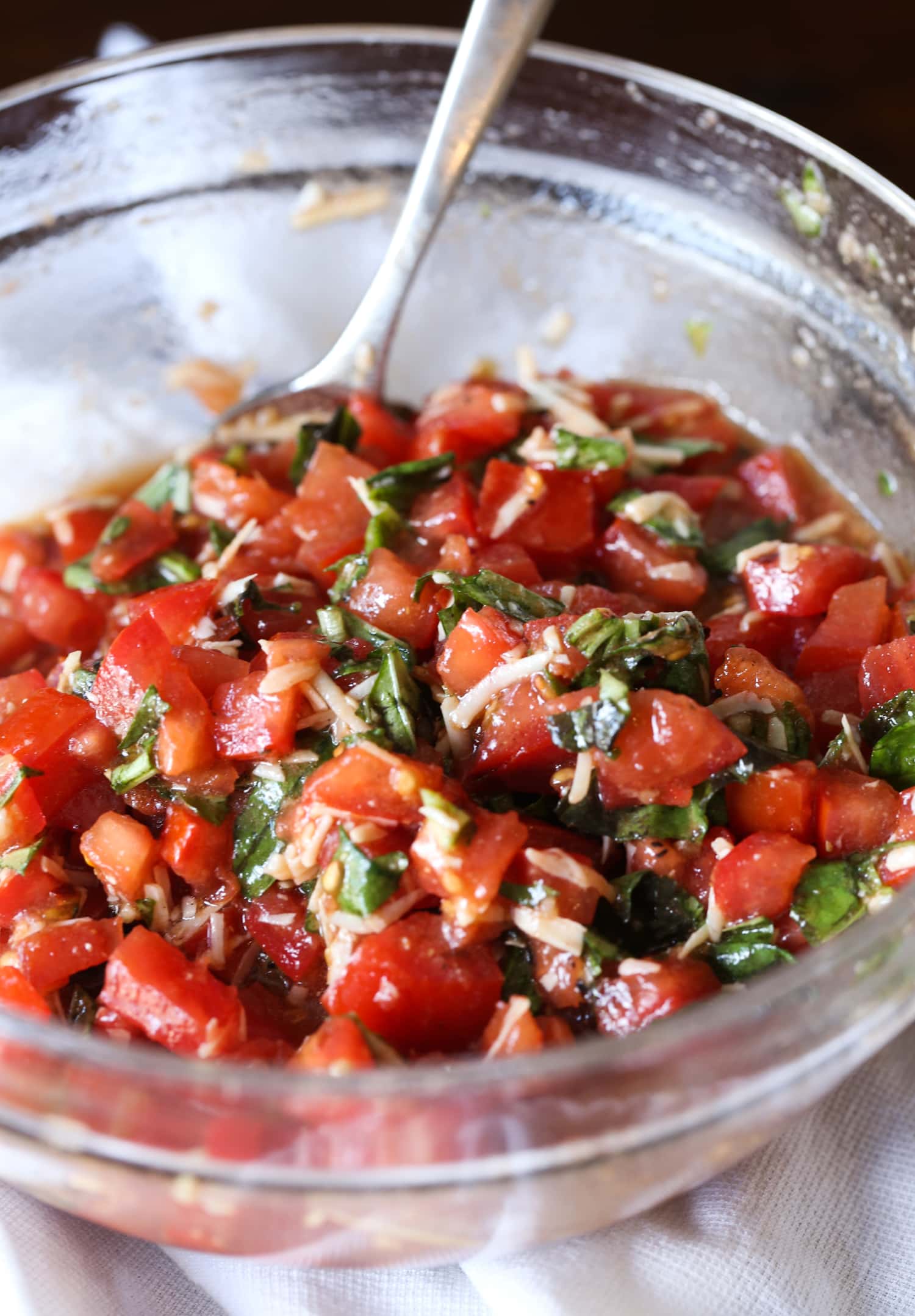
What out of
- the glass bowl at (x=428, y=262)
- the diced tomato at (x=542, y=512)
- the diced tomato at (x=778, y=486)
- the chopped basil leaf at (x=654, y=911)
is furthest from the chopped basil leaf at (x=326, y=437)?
the chopped basil leaf at (x=654, y=911)

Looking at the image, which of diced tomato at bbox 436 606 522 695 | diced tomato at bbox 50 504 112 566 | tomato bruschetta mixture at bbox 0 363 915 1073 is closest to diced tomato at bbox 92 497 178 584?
diced tomato at bbox 50 504 112 566

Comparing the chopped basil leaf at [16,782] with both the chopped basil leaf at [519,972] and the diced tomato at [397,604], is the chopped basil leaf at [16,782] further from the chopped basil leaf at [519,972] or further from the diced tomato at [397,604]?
the chopped basil leaf at [519,972]

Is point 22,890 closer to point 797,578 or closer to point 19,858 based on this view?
point 19,858

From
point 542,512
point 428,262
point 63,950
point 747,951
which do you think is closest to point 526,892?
point 747,951

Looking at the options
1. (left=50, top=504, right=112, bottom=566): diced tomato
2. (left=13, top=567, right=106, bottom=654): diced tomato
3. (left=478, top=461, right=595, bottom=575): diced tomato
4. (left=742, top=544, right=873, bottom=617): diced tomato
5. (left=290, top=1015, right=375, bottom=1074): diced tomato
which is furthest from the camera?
(left=50, top=504, right=112, bottom=566): diced tomato

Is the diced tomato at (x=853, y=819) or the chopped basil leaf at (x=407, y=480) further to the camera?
the chopped basil leaf at (x=407, y=480)

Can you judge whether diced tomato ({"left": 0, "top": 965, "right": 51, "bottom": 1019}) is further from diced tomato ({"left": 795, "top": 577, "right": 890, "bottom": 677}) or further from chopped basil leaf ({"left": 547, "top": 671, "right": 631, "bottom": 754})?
diced tomato ({"left": 795, "top": 577, "right": 890, "bottom": 677})

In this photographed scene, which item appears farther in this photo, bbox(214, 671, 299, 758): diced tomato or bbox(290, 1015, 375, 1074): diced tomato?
bbox(214, 671, 299, 758): diced tomato
